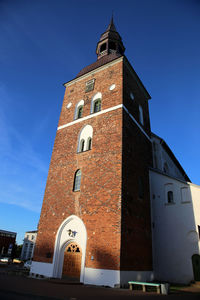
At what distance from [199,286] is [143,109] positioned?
13.2 metres

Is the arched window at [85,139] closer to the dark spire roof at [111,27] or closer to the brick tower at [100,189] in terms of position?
the brick tower at [100,189]

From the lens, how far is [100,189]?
11812mm

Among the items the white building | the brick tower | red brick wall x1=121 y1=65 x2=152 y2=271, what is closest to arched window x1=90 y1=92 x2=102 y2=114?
the brick tower

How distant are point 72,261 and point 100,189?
4.24 metres

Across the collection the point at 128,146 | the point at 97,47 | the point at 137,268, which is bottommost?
the point at 137,268

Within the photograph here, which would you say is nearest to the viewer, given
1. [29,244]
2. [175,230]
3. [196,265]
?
[196,265]

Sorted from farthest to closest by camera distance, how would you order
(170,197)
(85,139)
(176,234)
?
(85,139), (170,197), (176,234)

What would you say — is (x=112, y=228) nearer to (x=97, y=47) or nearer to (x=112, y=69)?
(x=112, y=69)

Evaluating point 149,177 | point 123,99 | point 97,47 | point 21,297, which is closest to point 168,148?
point 149,177

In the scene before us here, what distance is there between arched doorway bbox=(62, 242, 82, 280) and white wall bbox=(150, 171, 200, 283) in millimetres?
4916

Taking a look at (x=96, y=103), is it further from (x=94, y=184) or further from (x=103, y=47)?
(x=103, y=47)

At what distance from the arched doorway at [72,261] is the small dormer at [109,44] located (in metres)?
18.0

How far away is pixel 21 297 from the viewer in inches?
236

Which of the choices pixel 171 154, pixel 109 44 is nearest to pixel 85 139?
pixel 171 154
